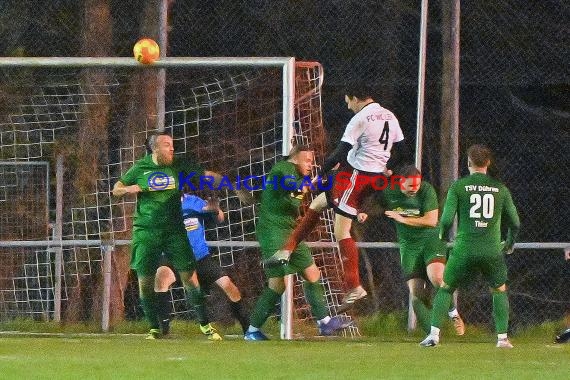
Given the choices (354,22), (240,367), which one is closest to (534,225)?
(354,22)

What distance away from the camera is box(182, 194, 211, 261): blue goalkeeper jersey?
14961 mm

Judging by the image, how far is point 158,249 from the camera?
1434 cm

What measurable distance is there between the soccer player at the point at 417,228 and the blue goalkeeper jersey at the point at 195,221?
1698 mm

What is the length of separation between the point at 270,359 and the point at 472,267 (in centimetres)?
256

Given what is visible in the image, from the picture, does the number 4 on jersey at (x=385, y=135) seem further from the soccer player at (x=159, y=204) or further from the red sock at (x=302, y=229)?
the soccer player at (x=159, y=204)

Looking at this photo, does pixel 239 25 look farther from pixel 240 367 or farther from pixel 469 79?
pixel 240 367

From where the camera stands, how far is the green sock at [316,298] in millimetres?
14328

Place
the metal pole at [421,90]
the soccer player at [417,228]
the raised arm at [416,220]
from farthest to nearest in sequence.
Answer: the metal pole at [421,90] < the soccer player at [417,228] < the raised arm at [416,220]

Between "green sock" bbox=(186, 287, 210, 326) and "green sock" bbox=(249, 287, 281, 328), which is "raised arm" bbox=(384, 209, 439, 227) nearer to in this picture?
"green sock" bbox=(249, 287, 281, 328)

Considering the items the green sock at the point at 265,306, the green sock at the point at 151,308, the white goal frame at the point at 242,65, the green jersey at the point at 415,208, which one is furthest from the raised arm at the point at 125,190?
the green jersey at the point at 415,208

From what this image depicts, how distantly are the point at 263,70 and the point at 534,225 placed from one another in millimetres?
3690

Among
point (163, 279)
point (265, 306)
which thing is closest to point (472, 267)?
point (265, 306)

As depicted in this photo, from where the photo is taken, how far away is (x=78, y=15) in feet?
66.0

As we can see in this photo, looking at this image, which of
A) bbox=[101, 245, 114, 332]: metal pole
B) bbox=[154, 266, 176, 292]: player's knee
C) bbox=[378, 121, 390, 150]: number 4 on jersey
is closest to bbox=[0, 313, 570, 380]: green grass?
bbox=[101, 245, 114, 332]: metal pole
